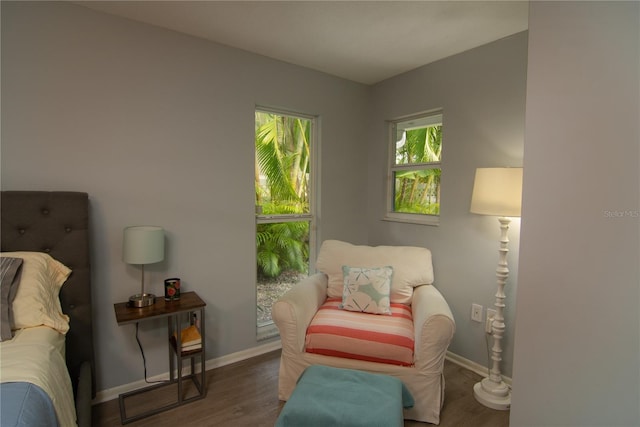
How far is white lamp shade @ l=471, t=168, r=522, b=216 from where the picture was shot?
6.37 feet

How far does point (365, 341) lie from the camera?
1.90 metres

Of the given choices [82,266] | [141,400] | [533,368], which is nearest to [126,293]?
[82,266]

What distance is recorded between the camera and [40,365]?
4.00 ft

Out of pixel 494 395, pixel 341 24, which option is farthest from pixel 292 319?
pixel 341 24

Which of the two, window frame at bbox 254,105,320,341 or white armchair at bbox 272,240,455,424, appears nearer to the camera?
white armchair at bbox 272,240,455,424

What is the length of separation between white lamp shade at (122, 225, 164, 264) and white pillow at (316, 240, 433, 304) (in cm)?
122

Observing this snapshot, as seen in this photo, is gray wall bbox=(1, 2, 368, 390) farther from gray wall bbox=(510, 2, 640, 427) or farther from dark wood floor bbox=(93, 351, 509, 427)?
gray wall bbox=(510, 2, 640, 427)

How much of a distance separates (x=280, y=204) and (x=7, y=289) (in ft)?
5.98

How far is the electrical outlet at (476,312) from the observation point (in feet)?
8.07

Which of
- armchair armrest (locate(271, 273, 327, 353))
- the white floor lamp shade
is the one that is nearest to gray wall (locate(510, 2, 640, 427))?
armchair armrest (locate(271, 273, 327, 353))

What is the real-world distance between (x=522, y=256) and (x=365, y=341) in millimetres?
1077

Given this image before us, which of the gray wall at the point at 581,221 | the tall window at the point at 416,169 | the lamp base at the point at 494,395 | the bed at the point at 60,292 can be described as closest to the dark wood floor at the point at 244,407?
the lamp base at the point at 494,395

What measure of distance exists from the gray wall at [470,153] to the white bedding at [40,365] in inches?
96.9

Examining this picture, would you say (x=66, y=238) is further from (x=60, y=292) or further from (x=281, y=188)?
(x=281, y=188)
